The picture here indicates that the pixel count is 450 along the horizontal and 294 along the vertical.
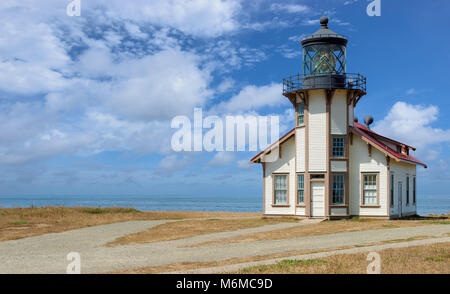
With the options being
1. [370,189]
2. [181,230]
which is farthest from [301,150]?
[181,230]

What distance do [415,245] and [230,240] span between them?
6543 millimetres

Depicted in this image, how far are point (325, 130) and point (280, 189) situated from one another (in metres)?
4.46

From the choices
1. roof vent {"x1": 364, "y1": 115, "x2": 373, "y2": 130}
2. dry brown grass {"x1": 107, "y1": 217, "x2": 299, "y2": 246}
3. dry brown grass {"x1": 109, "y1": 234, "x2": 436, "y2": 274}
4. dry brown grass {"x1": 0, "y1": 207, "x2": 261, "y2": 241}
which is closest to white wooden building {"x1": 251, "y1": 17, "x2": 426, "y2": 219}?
dry brown grass {"x1": 107, "y1": 217, "x2": 299, "y2": 246}

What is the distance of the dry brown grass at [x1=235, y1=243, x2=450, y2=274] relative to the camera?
10.7m

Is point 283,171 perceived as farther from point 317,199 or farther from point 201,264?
point 201,264

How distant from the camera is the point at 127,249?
54.3ft

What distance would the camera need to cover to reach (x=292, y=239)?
738 inches

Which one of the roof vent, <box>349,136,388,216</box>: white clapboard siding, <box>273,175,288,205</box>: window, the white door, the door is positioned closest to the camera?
<box>349,136,388,216</box>: white clapboard siding

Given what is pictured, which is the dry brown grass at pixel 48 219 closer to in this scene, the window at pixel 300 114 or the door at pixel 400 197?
the window at pixel 300 114

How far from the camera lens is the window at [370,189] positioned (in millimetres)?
28875

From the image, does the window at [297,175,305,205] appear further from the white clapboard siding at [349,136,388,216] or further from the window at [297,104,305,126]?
the window at [297,104,305,126]

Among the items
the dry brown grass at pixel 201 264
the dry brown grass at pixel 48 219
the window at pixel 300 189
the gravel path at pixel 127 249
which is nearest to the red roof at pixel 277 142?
the window at pixel 300 189
